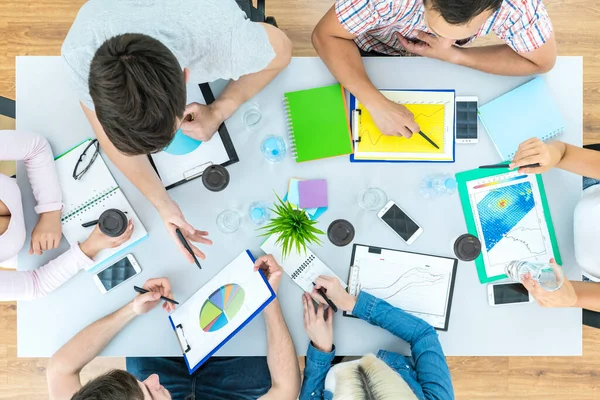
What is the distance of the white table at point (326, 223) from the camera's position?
1.36 metres

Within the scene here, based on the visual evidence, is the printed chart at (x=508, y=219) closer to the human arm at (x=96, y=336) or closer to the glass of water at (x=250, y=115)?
the glass of water at (x=250, y=115)

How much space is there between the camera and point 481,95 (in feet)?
4.53

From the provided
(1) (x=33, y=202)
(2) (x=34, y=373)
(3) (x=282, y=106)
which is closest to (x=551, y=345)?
(3) (x=282, y=106)

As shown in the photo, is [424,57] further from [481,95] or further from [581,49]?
[581,49]

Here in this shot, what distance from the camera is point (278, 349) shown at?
1357 mm

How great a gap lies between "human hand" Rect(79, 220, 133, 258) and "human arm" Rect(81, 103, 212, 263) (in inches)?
4.3

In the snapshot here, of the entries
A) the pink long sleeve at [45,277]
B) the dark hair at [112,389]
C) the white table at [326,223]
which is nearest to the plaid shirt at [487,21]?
the white table at [326,223]

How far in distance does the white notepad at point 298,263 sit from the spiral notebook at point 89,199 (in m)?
0.36

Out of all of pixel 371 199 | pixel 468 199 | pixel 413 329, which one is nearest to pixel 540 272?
pixel 468 199

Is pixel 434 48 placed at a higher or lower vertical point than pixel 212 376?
higher

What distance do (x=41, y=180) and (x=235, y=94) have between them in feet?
1.94

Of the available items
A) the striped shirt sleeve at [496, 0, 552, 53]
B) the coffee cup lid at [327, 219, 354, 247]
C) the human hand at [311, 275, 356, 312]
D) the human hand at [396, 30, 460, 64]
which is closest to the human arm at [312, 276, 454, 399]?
→ the human hand at [311, 275, 356, 312]

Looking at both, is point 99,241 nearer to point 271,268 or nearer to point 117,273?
point 117,273

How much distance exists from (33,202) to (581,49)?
225 cm
